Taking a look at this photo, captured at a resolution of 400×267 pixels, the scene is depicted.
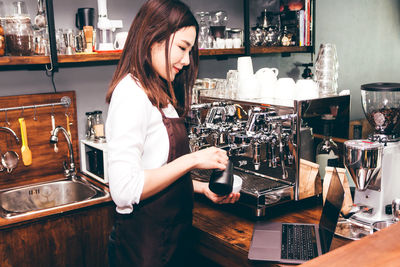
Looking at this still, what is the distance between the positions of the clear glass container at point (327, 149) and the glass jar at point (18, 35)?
150 centimetres

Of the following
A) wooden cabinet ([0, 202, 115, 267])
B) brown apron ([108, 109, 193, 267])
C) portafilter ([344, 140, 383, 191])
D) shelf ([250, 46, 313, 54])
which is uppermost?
shelf ([250, 46, 313, 54])

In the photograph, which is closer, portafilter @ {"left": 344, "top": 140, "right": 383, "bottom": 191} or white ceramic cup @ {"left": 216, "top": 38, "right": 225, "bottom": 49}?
portafilter @ {"left": 344, "top": 140, "right": 383, "bottom": 191}

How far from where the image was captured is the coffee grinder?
160 centimetres

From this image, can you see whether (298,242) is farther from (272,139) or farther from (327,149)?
(327,149)

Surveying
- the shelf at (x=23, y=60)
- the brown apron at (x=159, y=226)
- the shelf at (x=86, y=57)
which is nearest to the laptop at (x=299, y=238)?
the brown apron at (x=159, y=226)

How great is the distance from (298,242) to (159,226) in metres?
0.52

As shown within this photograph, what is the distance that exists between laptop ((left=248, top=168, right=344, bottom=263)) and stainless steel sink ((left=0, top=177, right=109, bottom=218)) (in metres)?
1.04

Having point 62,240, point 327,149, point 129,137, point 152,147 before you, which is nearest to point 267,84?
point 327,149

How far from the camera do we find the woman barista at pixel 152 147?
4.20ft

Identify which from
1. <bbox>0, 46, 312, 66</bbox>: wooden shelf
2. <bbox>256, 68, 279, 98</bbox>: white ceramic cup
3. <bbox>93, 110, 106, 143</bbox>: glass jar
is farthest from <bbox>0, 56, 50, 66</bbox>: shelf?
<bbox>256, 68, 279, 98</bbox>: white ceramic cup

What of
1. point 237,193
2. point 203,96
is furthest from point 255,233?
point 203,96

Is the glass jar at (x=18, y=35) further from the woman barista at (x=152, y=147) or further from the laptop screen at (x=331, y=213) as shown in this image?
the laptop screen at (x=331, y=213)

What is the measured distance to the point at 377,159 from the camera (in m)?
1.61

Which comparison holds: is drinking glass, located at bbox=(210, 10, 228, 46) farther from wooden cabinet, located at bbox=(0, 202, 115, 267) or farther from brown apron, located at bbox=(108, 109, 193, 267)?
brown apron, located at bbox=(108, 109, 193, 267)
